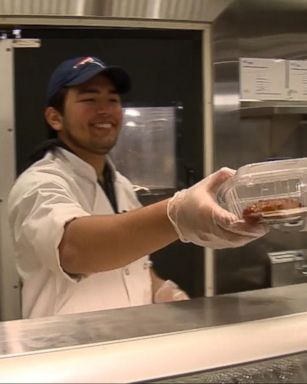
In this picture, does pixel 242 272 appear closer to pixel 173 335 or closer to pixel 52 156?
pixel 52 156

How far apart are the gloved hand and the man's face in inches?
21.2

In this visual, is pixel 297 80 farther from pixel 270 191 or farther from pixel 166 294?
pixel 270 191

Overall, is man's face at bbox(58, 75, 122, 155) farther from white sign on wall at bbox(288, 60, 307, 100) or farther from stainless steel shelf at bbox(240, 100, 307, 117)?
white sign on wall at bbox(288, 60, 307, 100)

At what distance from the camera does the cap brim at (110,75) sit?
1363mm

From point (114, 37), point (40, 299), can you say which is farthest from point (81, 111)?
point (114, 37)

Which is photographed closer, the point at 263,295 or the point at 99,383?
the point at 99,383

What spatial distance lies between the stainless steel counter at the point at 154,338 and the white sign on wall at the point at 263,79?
1429 millimetres

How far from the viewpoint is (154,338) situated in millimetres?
616

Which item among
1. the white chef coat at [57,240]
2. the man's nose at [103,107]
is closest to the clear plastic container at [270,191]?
the white chef coat at [57,240]

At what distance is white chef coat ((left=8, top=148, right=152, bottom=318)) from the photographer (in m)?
1.04

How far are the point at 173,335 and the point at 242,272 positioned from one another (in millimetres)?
1607

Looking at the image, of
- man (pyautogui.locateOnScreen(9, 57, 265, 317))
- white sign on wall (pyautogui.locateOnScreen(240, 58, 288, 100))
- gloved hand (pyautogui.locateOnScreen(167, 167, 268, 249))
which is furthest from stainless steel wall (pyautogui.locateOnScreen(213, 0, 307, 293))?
gloved hand (pyautogui.locateOnScreen(167, 167, 268, 249))

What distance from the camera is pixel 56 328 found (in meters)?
0.67

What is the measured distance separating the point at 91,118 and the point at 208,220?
682 millimetres
